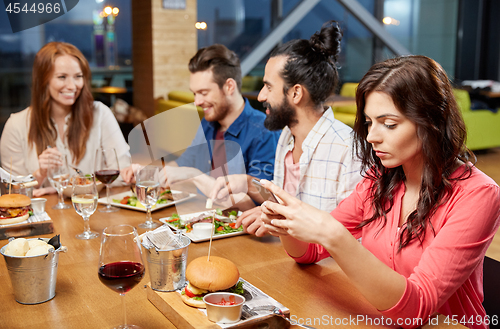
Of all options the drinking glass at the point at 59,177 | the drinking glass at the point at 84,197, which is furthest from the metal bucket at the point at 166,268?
A: the drinking glass at the point at 59,177

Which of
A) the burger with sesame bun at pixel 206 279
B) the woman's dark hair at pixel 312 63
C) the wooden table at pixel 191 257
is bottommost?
the wooden table at pixel 191 257

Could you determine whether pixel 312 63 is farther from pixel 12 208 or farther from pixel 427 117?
pixel 12 208

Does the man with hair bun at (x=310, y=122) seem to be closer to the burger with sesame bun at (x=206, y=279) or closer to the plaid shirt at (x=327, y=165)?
the plaid shirt at (x=327, y=165)

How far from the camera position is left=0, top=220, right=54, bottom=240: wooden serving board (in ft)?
4.77

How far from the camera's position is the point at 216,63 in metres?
2.49

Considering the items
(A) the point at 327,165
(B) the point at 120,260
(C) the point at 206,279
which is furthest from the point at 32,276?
(A) the point at 327,165

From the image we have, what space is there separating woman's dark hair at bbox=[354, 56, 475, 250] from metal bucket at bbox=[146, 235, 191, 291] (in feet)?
1.88

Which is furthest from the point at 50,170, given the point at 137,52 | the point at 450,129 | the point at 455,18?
the point at 455,18

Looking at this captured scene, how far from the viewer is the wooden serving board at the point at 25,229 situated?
1.46 metres

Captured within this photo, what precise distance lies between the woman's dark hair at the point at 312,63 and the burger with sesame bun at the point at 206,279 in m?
1.16

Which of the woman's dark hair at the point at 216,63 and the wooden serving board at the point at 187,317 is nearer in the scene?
the wooden serving board at the point at 187,317

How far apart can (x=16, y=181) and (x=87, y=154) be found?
80 centimetres

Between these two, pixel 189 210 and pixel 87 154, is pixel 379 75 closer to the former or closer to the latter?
pixel 189 210

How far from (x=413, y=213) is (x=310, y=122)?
2.94 ft
